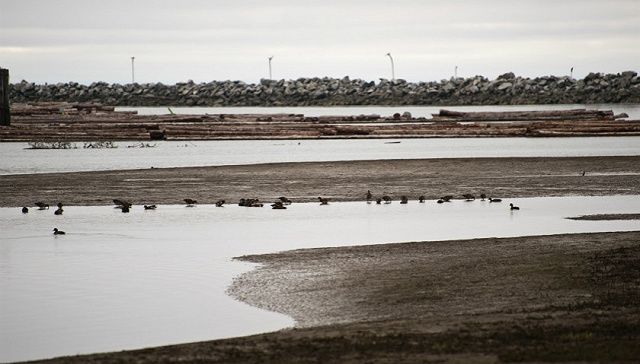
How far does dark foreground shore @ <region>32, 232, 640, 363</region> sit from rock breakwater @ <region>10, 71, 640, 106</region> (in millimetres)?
94871

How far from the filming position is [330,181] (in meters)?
30.5

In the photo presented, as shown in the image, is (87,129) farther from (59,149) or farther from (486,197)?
(486,197)

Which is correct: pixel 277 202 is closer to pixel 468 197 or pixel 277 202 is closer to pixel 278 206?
pixel 278 206

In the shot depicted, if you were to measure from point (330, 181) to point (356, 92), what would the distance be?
302 ft

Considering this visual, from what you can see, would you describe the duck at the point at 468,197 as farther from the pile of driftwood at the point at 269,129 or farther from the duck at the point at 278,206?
the pile of driftwood at the point at 269,129

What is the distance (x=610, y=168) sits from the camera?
34.8m

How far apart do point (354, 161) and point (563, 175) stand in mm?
7418

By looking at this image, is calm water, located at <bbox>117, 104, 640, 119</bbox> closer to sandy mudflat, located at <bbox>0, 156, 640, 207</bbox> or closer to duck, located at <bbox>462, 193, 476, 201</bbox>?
sandy mudflat, located at <bbox>0, 156, 640, 207</bbox>

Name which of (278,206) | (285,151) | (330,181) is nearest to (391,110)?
(285,151)

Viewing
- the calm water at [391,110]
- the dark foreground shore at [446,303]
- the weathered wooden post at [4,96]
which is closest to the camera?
the dark foreground shore at [446,303]

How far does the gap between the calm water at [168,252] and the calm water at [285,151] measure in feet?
41.6

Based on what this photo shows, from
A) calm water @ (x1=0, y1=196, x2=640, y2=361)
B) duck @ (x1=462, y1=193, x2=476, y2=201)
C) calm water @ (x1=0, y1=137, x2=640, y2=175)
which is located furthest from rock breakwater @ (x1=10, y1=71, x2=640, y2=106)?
calm water @ (x1=0, y1=196, x2=640, y2=361)

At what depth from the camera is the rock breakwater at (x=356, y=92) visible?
11212 centimetres

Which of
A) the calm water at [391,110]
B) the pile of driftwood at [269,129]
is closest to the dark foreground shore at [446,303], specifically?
the pile of driftwood at [269,129]
